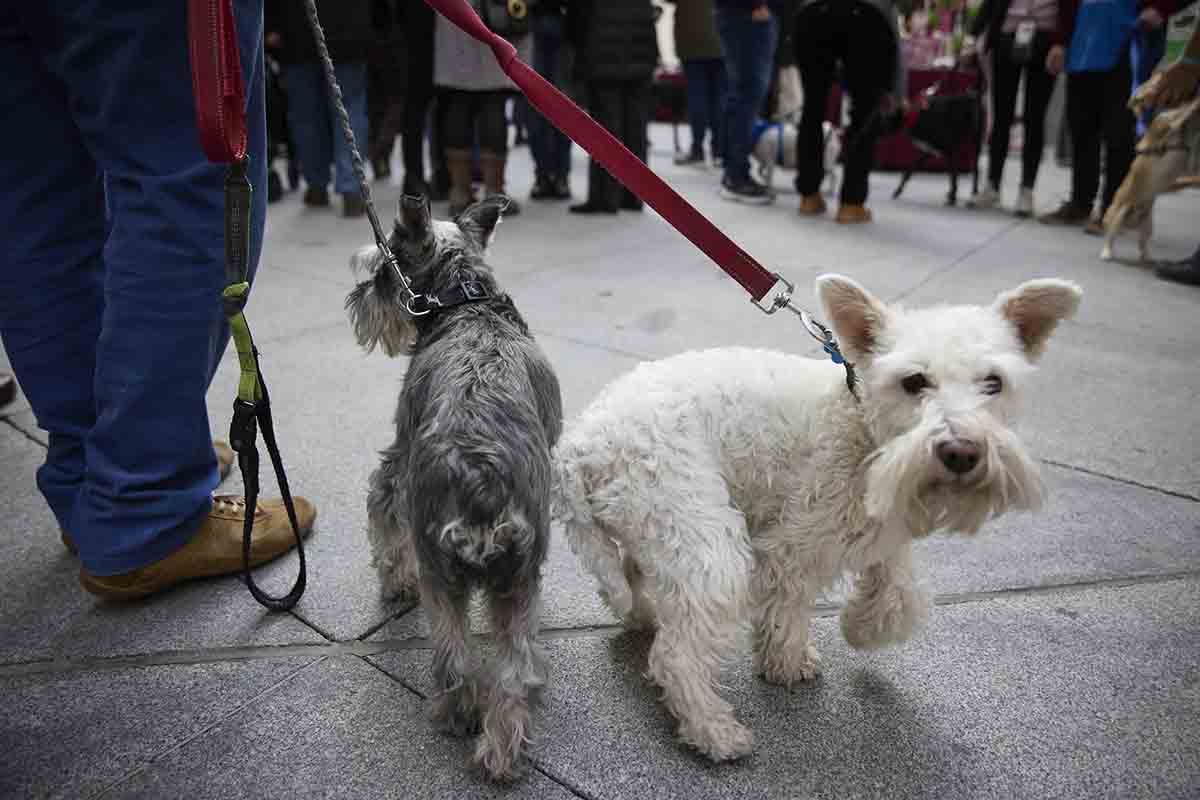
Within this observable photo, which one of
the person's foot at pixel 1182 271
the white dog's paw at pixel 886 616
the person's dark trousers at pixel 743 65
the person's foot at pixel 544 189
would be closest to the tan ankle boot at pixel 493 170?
the person's foot at pixel 544 189

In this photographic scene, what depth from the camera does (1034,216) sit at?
26.9ft

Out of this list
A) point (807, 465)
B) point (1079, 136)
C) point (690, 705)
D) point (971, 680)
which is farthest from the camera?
point (1079, 136)

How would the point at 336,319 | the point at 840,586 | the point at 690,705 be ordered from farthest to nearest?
the point at 336,319 → the point at 840,586 → the point at 690,705

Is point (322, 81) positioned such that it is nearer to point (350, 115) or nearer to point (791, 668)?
point (350, 115)

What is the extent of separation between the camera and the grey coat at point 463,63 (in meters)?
6.57

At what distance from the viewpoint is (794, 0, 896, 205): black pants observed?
6.71 m

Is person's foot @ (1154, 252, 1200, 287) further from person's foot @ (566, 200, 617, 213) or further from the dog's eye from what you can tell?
the dog's eye

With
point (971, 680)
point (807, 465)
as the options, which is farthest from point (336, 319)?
point (971, 680)

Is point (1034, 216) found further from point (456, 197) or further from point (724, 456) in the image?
point (724, 456)

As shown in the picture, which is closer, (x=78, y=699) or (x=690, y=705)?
(x=690, y=705)

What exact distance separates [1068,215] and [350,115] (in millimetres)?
7188

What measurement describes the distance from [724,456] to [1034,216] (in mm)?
7832

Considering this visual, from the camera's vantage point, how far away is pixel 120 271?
198cm

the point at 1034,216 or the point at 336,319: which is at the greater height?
the point at 1034,216
